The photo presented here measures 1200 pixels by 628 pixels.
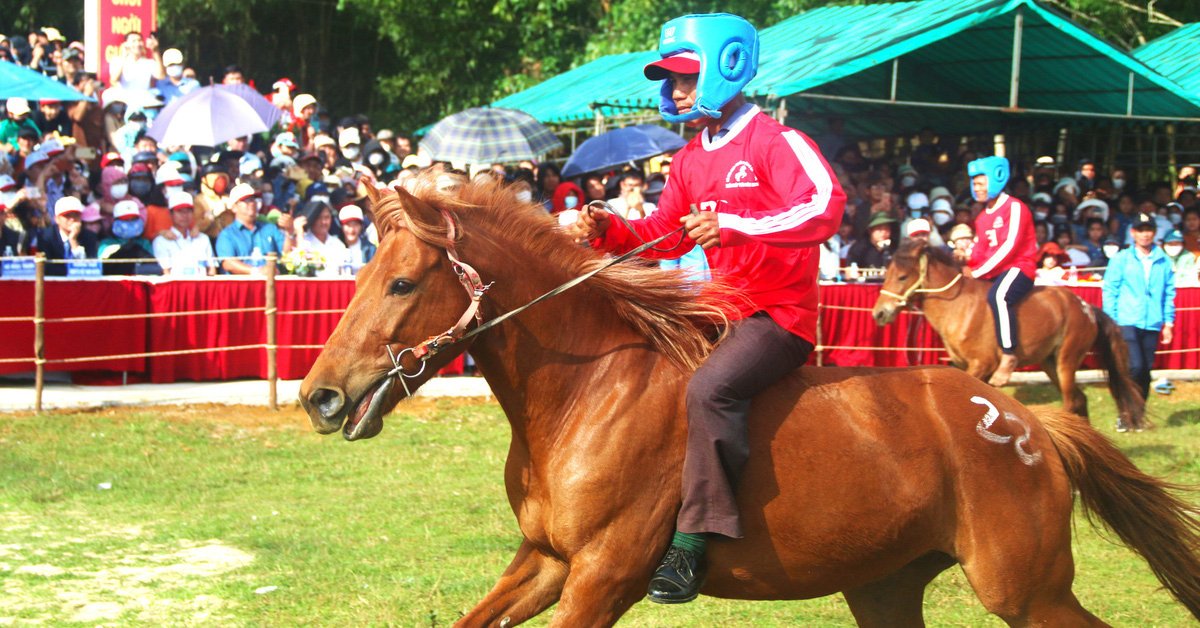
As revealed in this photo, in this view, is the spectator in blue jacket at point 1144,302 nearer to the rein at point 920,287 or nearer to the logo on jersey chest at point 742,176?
the rein at point 920,287

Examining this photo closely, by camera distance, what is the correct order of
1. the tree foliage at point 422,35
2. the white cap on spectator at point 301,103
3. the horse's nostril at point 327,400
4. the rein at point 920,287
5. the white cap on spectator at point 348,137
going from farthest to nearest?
the tree foliage at point 422,35
the white cap on spectator at point 301,103
the white cap on spectator at point 348,137
the rein at point 920,287
the horse's nostril at point 327,400

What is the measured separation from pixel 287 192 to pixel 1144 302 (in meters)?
10.2

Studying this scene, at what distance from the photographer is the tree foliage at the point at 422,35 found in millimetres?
23203

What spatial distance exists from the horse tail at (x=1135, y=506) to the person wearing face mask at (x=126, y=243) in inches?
374

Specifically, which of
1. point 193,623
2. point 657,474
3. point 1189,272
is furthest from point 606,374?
point 1189,272

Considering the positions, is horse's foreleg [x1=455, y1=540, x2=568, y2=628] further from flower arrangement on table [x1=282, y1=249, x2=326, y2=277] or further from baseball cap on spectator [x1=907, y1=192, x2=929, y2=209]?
baseball cap on spectator [x1=907, y1=192, x2=929, y2=209]

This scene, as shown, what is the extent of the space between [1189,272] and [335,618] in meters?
13.2

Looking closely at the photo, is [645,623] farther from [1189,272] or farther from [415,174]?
[1189,272]

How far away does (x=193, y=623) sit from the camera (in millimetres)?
5055

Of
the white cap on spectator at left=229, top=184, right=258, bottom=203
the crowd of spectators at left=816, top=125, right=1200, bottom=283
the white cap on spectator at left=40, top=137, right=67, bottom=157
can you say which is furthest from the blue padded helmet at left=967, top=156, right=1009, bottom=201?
the white cap on spectator at left=40, top=137, right=67, bottom=157

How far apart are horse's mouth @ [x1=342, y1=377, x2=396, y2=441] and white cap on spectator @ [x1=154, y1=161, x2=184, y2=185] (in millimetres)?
9668

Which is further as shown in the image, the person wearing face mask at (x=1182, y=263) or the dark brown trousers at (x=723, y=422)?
the person wearing face mask at (x=1182, y=263)

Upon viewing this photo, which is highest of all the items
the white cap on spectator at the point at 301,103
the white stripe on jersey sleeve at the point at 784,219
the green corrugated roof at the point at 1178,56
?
the green corrugated roof at the point at 1178,56

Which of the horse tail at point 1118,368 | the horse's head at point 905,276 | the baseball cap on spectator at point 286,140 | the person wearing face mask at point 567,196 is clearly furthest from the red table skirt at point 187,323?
the baseball cap on spectator at point 286,140
